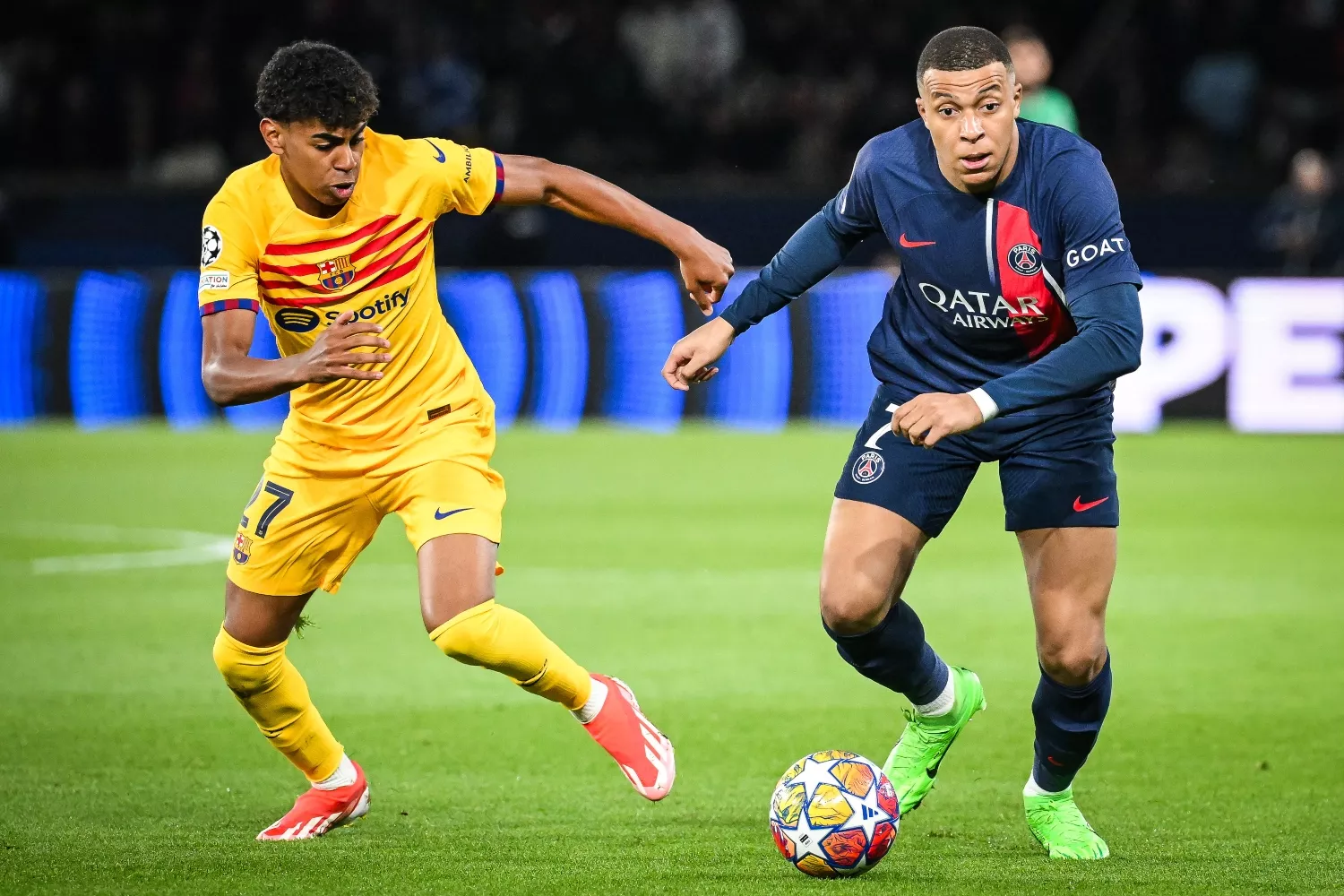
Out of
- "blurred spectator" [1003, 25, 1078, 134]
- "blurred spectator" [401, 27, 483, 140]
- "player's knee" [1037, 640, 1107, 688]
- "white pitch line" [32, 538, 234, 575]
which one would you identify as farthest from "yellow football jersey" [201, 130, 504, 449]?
"blurred spectator" [401, 27, 483, 140]

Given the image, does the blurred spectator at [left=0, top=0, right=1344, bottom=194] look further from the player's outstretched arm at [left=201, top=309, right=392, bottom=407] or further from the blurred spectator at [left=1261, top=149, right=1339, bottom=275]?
the player's outstretched arm at [left=201, top=309, right=392, bottom=407]

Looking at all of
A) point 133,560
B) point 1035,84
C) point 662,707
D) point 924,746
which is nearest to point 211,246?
point 924,746

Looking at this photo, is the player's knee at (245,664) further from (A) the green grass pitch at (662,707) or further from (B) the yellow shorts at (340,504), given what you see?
(A) the green grass pitch at (662,707)

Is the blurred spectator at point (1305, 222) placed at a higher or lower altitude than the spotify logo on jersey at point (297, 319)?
lower

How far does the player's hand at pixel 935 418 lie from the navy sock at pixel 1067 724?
93cm

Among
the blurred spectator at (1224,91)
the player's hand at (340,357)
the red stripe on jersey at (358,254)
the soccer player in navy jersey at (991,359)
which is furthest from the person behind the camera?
→ the blurred spectator at (1224,91)

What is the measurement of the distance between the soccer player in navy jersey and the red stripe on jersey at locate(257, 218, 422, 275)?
32.5 inches

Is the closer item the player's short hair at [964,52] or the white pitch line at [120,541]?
the player's short hair at [964,52]

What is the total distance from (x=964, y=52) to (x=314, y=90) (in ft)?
5.47

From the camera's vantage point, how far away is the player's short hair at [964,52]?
15.8ft

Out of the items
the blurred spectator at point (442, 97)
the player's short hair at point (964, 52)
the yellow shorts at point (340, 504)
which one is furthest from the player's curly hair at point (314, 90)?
the blurred spectator at point (442, 97)

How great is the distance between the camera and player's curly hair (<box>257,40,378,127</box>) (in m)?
4.88

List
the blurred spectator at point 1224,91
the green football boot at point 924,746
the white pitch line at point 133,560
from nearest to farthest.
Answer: the green football boot at point 924,746, the white pitch line at point 133,560, the blurred spectator at point 1224,91

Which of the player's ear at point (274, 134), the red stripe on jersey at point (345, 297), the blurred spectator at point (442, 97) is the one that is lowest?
the blurred spectator at point (442, 97)
